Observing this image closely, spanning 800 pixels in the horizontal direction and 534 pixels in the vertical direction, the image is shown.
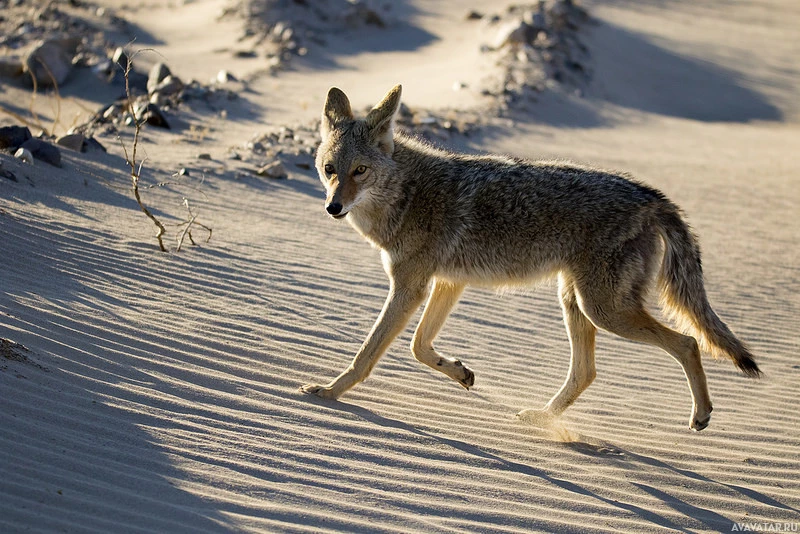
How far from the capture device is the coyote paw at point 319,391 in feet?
19.3

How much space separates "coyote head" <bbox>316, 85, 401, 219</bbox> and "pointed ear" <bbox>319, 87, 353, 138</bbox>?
0.03m

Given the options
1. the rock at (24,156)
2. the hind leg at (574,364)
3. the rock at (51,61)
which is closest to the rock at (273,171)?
the rock at (24,156)

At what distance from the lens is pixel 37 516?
363 cm

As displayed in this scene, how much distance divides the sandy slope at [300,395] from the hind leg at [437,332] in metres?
0.20

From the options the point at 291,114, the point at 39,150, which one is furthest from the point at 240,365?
the point at 291,114

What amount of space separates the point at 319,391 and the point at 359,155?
1.75 metres

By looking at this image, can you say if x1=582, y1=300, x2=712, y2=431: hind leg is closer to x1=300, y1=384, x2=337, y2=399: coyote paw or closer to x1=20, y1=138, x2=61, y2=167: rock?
x1=300, y1=384, x2=337, y2=399: coyote paw

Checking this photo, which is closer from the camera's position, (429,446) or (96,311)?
(429,446)

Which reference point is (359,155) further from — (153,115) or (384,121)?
(153,115)

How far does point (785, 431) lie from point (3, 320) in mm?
5635

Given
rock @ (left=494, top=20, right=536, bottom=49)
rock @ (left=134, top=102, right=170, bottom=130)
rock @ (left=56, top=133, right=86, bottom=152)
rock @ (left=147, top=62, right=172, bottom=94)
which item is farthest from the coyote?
rock @ (left=494, top=20, right=536, bottom=49)

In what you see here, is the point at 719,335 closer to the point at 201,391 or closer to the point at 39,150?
the point at 201,391

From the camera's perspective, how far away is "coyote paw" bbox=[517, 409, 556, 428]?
6.07 m

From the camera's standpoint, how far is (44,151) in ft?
33.5
